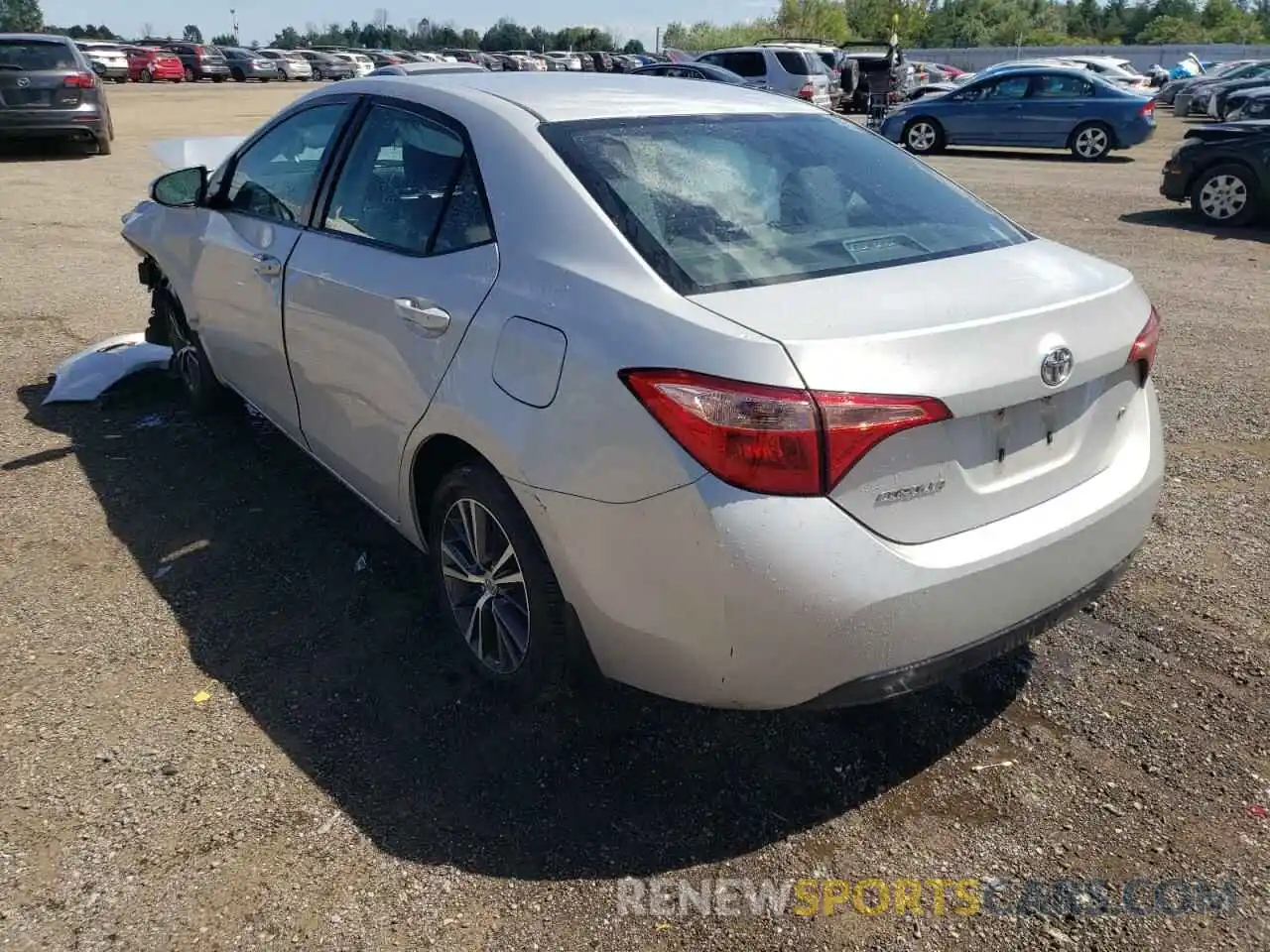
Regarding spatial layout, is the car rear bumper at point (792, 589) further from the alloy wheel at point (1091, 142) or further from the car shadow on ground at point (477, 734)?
the alloy wheel at point (1091, 142)

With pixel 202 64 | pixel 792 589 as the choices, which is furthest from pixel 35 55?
pixel 202 64

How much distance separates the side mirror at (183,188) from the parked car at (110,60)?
145ft

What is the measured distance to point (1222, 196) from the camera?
36.1ft

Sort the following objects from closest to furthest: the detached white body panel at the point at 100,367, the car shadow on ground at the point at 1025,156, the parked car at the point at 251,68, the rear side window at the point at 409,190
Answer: the rear side window at the point at 409,190 < the detached white body panel at the point at 100,367 < the car shadow on ground at the point at 1025,156 < the parked car at the point at 251,68

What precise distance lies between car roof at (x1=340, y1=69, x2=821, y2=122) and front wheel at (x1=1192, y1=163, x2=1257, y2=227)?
9397 mm

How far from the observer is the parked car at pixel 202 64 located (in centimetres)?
4700

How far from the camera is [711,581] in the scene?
86.0 inches

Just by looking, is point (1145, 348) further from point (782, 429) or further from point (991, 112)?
point (991, 112)

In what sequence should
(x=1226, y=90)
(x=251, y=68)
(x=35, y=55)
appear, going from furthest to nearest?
(x=251, y=68) → (x=1226, y=90) → (x=35, y=55)

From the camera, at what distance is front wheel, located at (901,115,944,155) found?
1972 cm

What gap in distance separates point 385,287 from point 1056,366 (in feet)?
6.19

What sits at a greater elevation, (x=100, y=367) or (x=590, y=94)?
(x=590, y=94)

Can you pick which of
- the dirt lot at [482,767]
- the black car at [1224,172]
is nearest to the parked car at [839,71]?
the black car at [1224,172]

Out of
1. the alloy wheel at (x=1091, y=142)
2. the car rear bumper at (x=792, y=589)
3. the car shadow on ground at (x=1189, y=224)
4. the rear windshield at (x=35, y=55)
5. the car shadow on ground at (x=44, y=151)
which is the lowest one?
the car shadow on ground at (x=1189, y=224)
